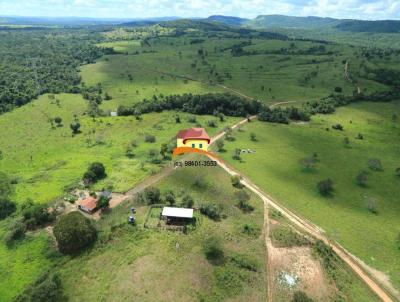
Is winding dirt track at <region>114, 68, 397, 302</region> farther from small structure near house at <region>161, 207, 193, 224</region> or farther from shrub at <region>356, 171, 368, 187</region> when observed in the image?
shrub at <region>356, 171, 368, 187</region>

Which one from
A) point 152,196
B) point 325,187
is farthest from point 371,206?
point 152,196

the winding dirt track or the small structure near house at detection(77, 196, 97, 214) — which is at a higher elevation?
the small structure near house at detection(77, 196, 97, 214)

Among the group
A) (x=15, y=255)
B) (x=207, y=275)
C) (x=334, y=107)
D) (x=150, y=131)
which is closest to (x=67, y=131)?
(x=150, y=131)

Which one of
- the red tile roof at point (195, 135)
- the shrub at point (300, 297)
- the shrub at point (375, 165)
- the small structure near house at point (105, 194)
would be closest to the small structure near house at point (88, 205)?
the small structure near house at point (105, 194)

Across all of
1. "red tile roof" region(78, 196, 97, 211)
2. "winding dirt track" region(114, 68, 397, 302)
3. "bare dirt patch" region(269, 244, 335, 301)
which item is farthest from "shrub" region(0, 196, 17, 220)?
"bare dirt patch" region(269, 244, 335, 301)

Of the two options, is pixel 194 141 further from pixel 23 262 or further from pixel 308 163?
pixel 23 262

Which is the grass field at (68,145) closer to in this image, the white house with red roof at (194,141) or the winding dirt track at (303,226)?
the winding dirt track at (303,226)

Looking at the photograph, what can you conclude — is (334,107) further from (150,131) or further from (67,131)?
(67,131)
